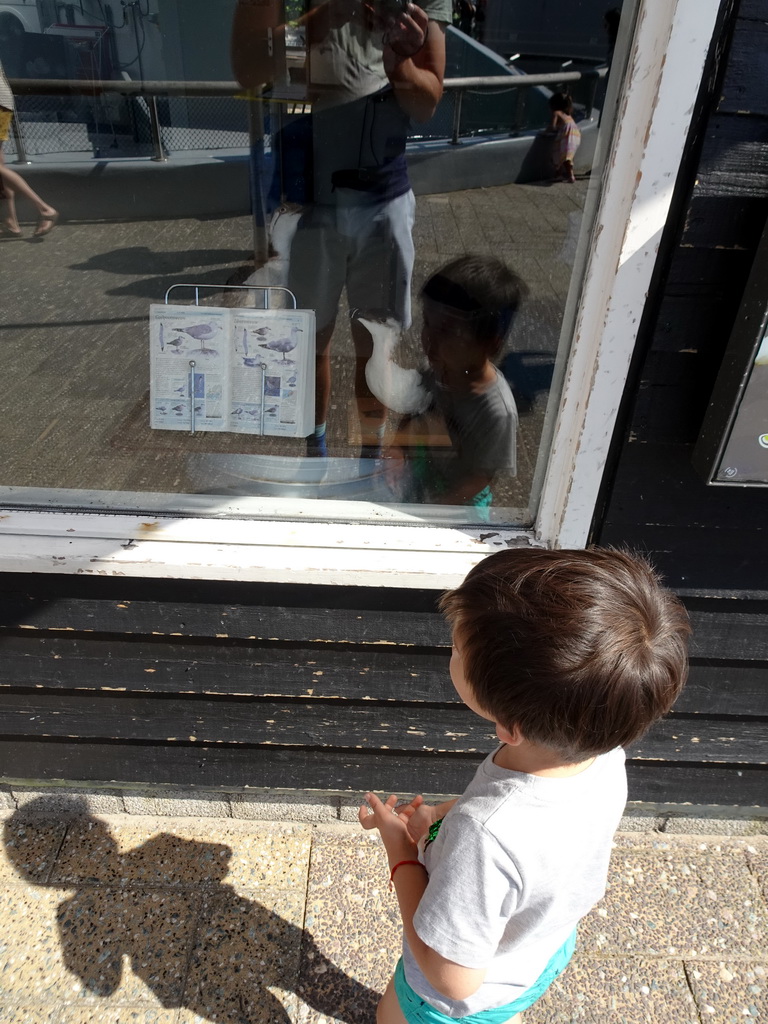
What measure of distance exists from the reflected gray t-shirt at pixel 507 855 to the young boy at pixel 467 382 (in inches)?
32.1

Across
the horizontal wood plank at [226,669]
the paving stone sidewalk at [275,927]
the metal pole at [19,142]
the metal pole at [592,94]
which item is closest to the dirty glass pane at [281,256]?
the metal pole at [19,142]

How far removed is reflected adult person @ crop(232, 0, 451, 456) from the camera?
5.24 ft

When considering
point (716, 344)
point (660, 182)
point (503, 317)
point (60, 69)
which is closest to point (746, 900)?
point (716, 344)

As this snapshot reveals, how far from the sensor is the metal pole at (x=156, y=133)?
1771 mm

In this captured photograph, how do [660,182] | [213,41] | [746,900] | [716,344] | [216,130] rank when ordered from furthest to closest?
[746,900] < [216,130] < [213,41] < [716,344] < [660,182]

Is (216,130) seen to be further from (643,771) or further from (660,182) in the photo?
(643,771)

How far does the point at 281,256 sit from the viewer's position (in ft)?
6.18

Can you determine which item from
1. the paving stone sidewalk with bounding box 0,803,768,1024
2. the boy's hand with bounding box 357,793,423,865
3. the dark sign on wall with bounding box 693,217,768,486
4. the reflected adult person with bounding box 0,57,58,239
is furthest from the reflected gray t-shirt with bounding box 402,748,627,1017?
the reflected adult person with bounding box 0,57,58,239

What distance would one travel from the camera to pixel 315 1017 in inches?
66.9

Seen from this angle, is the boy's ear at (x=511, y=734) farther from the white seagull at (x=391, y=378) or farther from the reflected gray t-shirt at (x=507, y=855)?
the white seagull at (x=391, y=378)

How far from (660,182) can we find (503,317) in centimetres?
58

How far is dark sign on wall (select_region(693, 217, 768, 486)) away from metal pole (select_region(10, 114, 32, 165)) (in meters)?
1.66

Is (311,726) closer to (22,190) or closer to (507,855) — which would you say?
(507,855)

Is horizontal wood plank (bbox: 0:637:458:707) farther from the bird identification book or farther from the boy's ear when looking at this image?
the boy's ear
